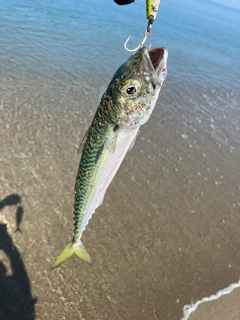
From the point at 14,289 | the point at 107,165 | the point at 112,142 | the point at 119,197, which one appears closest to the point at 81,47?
the point at 119,197

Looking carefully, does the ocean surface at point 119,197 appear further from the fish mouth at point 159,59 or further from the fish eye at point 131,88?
the fish mouth at point 159,59

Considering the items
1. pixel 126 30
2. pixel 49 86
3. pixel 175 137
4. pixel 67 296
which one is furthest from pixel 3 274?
pixel 126 30

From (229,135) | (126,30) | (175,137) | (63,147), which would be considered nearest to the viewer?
(63,147)

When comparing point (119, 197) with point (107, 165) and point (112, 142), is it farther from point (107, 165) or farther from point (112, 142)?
point (112, 142)

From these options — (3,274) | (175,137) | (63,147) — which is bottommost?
(3,274)

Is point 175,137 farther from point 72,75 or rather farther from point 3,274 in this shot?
point 3,274

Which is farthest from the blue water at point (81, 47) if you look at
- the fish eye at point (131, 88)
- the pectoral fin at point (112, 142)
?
the fish eye at point (131, 88)
